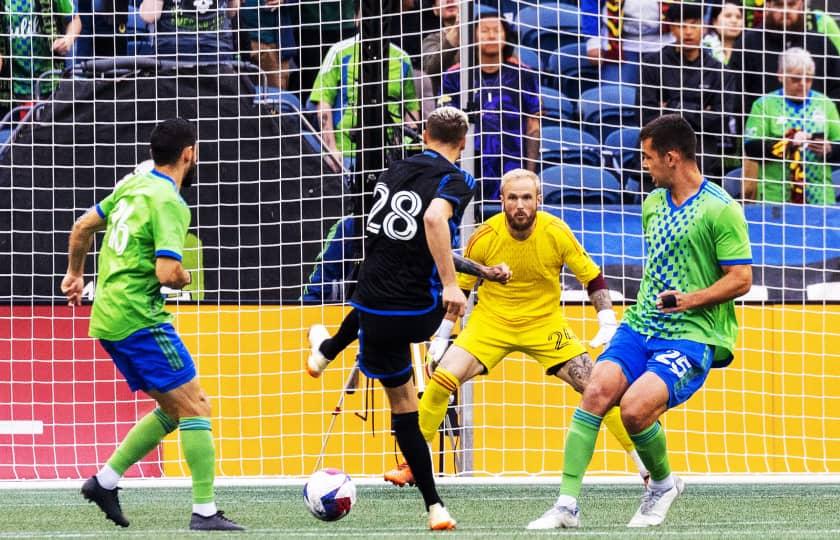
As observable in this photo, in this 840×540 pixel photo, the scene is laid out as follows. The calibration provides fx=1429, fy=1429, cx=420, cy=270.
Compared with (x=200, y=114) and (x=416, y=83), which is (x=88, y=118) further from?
(x=416, y=83)

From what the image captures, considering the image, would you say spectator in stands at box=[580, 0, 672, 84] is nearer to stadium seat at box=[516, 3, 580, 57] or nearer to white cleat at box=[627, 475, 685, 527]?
stadium seat at box=[516, 3, 580, 57]

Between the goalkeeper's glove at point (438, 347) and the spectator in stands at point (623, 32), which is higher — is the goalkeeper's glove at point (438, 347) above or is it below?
below

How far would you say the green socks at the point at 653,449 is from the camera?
634 centimetres

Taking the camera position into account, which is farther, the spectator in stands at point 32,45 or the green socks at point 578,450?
the spectator in stands at point 32,45

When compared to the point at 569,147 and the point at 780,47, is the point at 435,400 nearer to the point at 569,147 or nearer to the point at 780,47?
the point at 569,147

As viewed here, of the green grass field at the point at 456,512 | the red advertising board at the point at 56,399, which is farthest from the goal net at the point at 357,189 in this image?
the green grass field at the point at 456,512

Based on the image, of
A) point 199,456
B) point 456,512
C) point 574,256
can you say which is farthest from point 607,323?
point 199,456

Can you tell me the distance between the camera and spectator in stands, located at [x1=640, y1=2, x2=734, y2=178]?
38.0 feet

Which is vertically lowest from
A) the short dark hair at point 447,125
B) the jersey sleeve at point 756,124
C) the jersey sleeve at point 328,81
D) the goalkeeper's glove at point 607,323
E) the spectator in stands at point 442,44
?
the goalkeeper's glove at point 607,323

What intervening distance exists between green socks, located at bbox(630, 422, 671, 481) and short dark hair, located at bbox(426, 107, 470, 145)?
160 cm

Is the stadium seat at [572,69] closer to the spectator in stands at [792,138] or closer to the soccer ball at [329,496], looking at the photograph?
the spectator in stands at [792,138]

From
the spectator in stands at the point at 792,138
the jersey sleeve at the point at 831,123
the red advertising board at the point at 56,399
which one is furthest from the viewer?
the jersey sleeve at the point at 831,123

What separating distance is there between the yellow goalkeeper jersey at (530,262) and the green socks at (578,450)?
2367 mm

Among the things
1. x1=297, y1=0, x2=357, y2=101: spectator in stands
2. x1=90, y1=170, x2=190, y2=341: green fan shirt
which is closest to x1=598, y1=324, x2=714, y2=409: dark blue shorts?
x1=90, y1=170, x2=190, y2=341: green fan shirt
